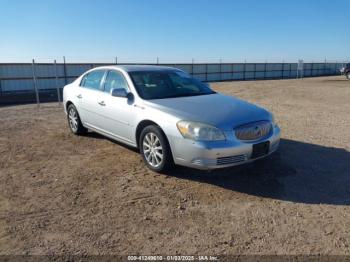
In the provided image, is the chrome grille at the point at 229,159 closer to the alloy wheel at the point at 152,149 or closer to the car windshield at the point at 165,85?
the alloy wheel at the point at 152,149

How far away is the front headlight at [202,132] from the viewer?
4047 millimetres

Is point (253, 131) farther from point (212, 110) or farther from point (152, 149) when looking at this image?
point (152, 149)

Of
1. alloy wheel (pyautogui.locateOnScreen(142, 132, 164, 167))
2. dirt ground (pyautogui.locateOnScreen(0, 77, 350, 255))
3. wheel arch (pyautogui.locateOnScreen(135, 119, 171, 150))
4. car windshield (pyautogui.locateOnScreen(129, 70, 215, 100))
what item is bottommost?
dirt ground (pyautogui.locateOnScreen(0, 77, 350, 255))

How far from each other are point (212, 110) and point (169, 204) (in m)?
1.48

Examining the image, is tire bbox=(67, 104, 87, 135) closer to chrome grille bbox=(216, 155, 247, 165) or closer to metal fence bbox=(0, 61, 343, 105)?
chrome grille bbox=(216, 155, 247, 165)

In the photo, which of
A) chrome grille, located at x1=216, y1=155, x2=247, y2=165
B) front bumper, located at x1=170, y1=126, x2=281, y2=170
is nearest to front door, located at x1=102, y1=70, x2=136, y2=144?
front bumper, located at x1=170, y1=126, x2=281, y2=170

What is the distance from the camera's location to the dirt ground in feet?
9.80

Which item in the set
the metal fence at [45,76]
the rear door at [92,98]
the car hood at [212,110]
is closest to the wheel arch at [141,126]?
the car hood at [212,110]

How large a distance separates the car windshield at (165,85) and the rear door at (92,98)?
2.78 feet

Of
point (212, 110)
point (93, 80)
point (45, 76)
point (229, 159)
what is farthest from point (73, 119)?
point (45, 76)

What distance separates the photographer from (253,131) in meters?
4.27

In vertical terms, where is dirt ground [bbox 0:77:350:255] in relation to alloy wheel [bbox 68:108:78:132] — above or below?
below

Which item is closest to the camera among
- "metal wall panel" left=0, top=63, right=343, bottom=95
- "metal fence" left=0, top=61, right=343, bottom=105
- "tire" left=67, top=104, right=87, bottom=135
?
"tire" left=67, top=104, right=87, bottom=135

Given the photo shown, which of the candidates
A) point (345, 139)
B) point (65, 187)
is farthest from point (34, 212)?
point (345, 139)
